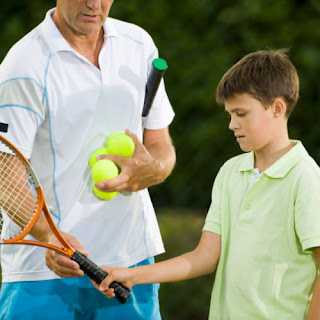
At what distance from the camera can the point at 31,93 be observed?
283 cm

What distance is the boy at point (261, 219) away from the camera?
8.34 feet

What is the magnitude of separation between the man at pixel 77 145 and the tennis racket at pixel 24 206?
46 millimetres

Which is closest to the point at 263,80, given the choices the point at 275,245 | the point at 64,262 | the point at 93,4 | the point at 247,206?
the point at 247,206

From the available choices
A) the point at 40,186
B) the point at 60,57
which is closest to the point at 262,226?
the point at 40,186

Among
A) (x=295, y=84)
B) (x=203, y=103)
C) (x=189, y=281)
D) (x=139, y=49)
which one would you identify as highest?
(x=139, y=49)

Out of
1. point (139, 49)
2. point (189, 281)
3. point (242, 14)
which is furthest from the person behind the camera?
point (242, 14)

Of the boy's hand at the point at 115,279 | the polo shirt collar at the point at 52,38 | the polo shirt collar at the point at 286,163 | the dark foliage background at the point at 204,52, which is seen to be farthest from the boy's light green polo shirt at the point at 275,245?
the dark foliage background at the point at 204,52

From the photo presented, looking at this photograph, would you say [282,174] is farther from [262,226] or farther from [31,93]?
[31,93]

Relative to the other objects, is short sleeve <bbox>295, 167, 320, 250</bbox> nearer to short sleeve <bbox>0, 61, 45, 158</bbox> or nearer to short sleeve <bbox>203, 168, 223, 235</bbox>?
short sleeve <bbox>203, 168, 223, 235</bbox>

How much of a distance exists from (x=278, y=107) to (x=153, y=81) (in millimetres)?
524

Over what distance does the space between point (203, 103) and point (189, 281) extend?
1384mm

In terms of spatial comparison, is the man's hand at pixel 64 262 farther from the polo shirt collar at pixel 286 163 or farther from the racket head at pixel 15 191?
the polo shirt collar at pixel 286 163

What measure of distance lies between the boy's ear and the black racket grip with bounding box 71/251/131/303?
2.47 ft

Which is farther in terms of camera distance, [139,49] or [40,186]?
[139,49]
